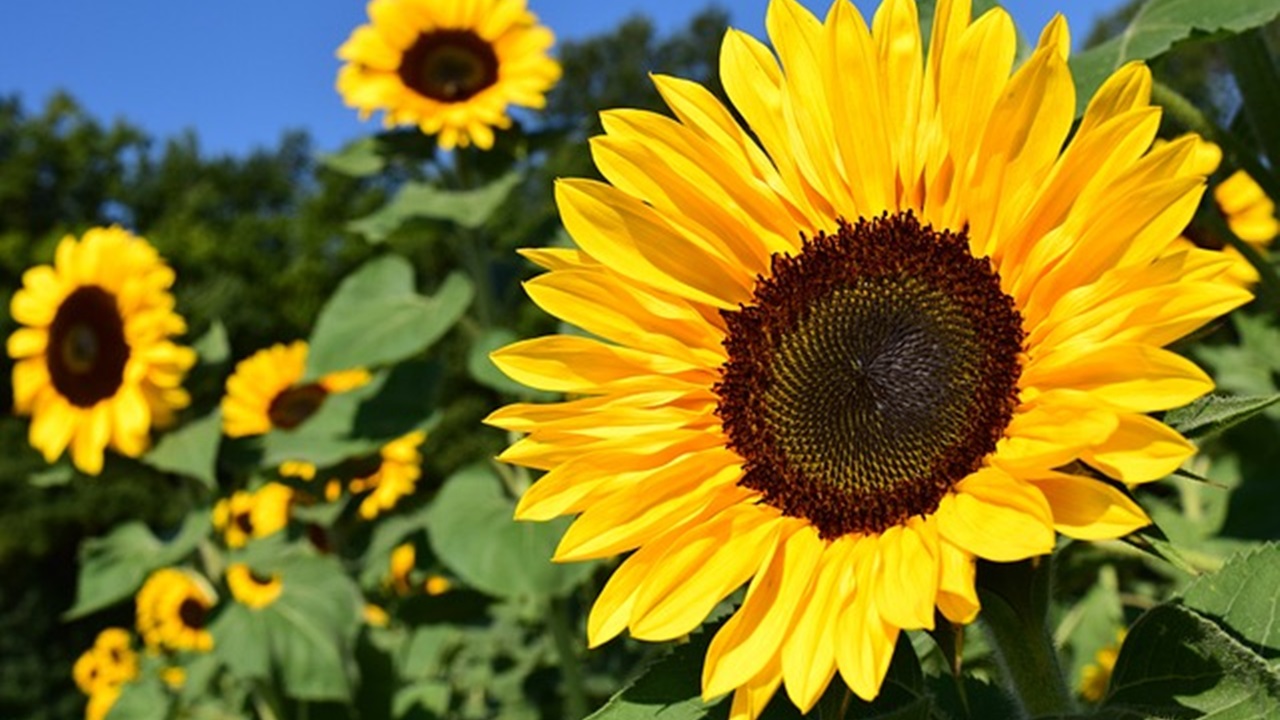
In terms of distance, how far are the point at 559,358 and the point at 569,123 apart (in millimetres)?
2457

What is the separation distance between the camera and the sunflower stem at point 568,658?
328 centimetres

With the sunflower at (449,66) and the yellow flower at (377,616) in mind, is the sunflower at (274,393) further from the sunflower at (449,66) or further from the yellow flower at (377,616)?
the sunflower at (449,66)

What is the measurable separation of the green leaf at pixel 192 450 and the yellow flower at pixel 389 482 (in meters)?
1.02

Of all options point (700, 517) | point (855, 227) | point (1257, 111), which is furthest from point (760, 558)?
point (1257, 111)

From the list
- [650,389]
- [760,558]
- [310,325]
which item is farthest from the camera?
[310,325]

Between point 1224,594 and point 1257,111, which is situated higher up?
point 1257,111

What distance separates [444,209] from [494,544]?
819 mm

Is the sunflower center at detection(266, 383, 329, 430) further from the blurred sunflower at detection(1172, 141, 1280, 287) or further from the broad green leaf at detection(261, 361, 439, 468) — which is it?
the blurred sunflower at detection(1172, 141, 1280, 287)

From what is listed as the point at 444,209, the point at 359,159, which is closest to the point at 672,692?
the point at 444,209

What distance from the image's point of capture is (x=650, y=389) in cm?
128

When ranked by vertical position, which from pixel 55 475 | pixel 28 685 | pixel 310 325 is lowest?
pixel 55 475

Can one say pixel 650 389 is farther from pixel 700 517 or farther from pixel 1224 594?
pixel 1224 594

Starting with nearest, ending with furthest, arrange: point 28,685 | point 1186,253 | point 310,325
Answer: point 1186,253
point 28,685
point 310,325

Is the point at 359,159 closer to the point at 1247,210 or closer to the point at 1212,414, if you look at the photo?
the point at 1247,210
